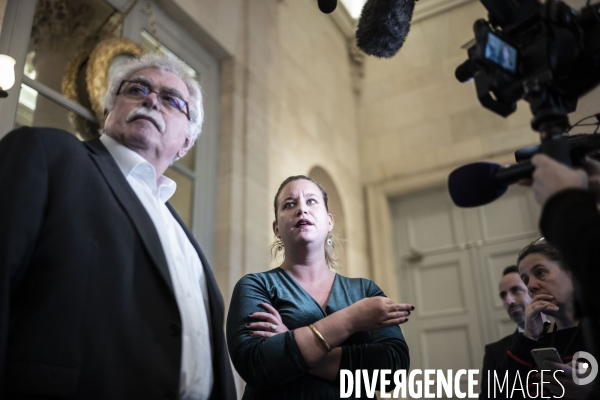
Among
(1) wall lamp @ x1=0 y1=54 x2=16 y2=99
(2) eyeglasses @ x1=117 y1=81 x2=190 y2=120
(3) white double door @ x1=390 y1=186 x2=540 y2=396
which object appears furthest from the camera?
(3) white double door @ x1=390 y1=186 x2=540 y2=396

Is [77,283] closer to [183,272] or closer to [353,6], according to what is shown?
[183,272]

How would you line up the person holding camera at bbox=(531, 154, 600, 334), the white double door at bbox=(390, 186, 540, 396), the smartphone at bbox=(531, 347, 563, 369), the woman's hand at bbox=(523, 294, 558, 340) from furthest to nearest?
the white double door at bbox=(390, 186, 540, 396), the woman's hand at bbox=(523, 294, 558, 340), the smartphone at bbox=(531, 347, 563, 369), the person holding camera at bbox=(531, 154, 600, 334)

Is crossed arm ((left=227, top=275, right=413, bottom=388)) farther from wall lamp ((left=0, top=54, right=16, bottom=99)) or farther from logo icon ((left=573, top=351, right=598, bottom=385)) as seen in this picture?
wall lamp ((left=0, top=54, right=16, bottom=99))

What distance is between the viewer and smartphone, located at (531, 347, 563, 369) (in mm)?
1700

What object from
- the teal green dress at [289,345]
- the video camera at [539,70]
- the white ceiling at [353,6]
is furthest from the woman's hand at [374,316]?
the white ceiling at [353,6]

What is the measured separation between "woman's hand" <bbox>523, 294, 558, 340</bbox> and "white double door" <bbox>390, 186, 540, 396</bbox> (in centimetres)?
349

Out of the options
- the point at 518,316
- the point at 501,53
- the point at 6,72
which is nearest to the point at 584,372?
the point at 501,53

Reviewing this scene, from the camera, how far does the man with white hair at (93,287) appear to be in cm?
114

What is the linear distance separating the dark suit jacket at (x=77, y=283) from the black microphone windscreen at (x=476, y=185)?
0.78 metres

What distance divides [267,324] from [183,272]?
303 millimetres

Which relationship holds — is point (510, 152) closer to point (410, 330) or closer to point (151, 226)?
point (410, 330)

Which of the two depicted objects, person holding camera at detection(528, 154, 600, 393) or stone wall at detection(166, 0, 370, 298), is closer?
person holding camera at detection(528, 154, 600, 393)

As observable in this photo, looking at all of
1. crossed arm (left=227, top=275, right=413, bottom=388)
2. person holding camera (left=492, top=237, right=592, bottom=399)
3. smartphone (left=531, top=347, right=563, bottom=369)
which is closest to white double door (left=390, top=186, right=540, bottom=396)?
person holding camera (left=492, top=237, right=592, bottom=399)

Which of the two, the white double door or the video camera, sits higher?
the white double door
